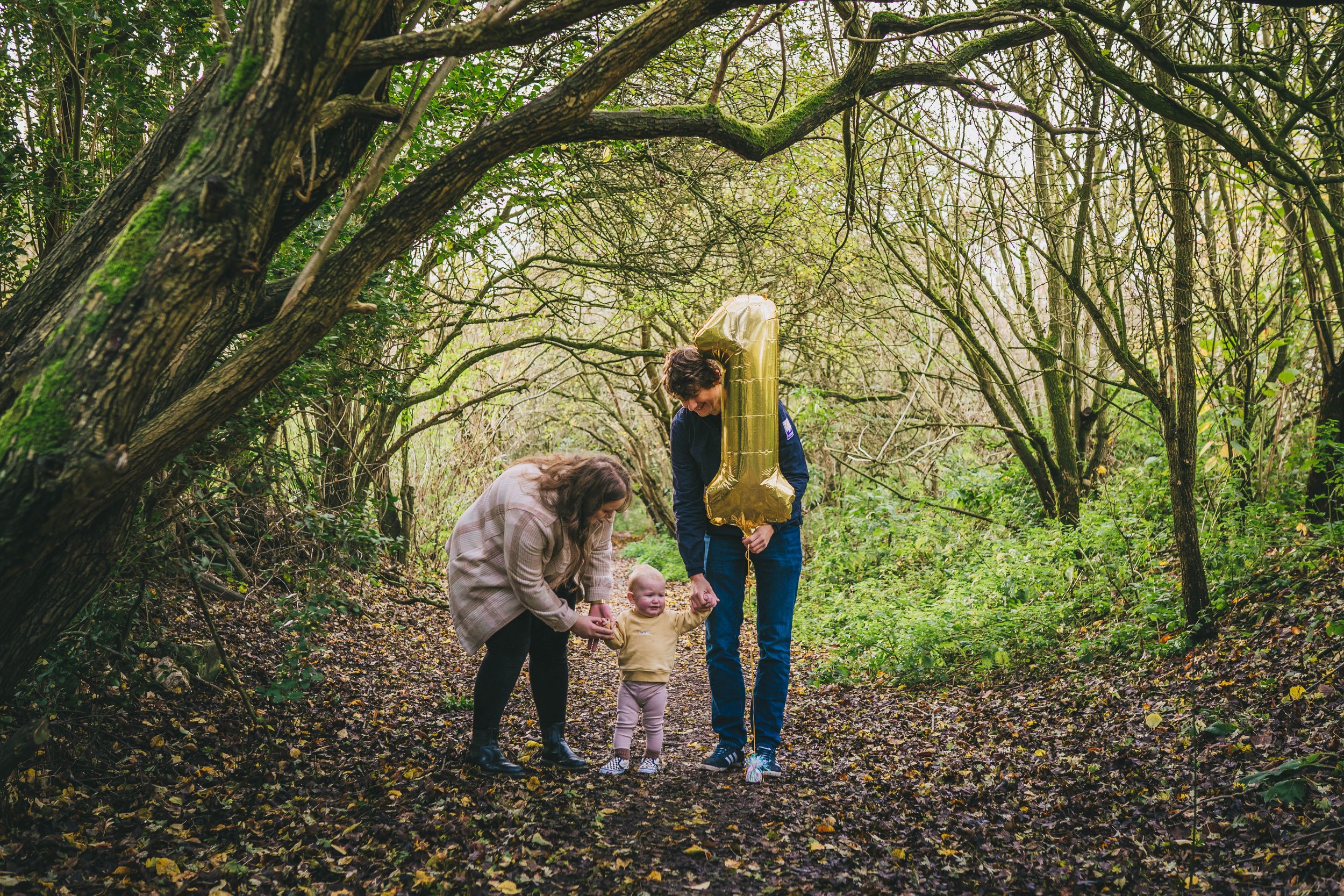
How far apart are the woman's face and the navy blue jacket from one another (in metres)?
0.33

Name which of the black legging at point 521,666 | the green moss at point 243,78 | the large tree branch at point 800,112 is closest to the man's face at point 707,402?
the black legging at point 521,666

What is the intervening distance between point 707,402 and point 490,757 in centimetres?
193

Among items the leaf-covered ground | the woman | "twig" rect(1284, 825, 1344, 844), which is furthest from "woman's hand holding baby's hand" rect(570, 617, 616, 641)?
"twig" rect(1284, 825, 1344, 844)

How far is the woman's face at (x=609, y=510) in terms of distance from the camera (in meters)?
3.75

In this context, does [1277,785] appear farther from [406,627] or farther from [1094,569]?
[406,627]

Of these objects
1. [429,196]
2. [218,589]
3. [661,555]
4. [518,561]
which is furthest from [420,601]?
[661,555]

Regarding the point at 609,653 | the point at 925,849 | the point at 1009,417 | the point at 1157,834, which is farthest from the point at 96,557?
the point at 1009,417

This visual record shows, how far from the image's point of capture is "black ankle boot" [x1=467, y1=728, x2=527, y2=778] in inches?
149

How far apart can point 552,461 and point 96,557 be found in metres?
1.77

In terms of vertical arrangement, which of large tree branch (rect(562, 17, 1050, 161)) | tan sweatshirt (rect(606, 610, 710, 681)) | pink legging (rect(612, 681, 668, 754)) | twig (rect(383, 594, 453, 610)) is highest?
large tree branch (rect(562, 17, 1050, 161))

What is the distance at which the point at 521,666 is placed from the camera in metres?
3.85

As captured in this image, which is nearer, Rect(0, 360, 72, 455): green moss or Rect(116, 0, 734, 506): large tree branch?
Rect(0, 360, 72, 455): green moss

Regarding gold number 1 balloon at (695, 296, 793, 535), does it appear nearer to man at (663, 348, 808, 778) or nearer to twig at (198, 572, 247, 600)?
man at (663, 348, 808, 778)

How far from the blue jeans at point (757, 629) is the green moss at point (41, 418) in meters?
2.64
